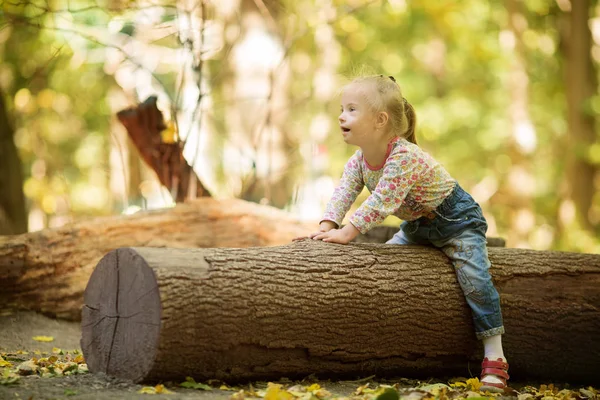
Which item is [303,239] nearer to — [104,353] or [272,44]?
[104,353]

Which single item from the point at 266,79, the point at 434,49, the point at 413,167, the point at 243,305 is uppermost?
the point at 434,49

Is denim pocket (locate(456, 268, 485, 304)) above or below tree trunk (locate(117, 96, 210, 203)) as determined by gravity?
below

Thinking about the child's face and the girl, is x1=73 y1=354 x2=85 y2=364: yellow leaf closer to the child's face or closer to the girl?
the girl

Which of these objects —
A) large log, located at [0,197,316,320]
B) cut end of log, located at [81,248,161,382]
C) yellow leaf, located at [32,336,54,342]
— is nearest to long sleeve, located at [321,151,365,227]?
cut end of log, located at [81,248,161,382]

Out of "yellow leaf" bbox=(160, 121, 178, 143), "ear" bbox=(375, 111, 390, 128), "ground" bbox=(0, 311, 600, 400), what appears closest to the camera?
"ground" bbox=(0, 311, 600, 400)

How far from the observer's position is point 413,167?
4164mm

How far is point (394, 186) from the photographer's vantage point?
4.11 m

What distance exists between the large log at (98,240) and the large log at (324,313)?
7.00ft

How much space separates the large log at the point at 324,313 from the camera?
11.3 feet

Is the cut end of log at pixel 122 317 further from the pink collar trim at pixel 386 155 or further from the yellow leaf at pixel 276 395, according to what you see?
the pink collar trim at pixel 386 155

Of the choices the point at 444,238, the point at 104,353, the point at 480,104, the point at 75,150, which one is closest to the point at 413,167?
the point at 444,238

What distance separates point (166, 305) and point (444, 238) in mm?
1844

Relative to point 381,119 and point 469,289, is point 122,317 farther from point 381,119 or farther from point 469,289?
point 469,289

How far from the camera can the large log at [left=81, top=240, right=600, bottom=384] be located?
11.3ft
